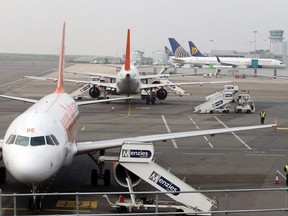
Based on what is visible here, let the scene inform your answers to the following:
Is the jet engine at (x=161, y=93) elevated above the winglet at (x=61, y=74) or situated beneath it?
situated beneath

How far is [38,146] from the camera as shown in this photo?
21.6 m

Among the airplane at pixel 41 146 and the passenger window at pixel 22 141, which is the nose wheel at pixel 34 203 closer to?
the airplane at pixel 41 146

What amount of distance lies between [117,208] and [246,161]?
14205 mm

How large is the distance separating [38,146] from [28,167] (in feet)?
4.70

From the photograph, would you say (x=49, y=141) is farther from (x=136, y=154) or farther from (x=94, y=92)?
(x=94, y=92)

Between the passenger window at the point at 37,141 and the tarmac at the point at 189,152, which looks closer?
the passenger window at the point at 37,141

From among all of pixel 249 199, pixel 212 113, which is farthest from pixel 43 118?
pixel 212 113

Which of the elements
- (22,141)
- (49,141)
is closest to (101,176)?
(49,141)

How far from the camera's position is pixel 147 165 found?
2245 centimetres

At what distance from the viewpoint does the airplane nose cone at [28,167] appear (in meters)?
20.4

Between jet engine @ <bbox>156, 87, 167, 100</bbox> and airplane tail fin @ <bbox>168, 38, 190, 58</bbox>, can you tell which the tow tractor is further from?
airplane tail fin @ <bbox>168, 38, 190, 58</bbox>

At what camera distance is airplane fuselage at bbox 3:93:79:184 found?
20625 millimetres

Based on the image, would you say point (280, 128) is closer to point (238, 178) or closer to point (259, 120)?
point (259, 120)

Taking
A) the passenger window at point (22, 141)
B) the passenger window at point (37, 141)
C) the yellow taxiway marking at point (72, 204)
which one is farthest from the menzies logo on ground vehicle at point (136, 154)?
the passenger window at point (22, 141)
